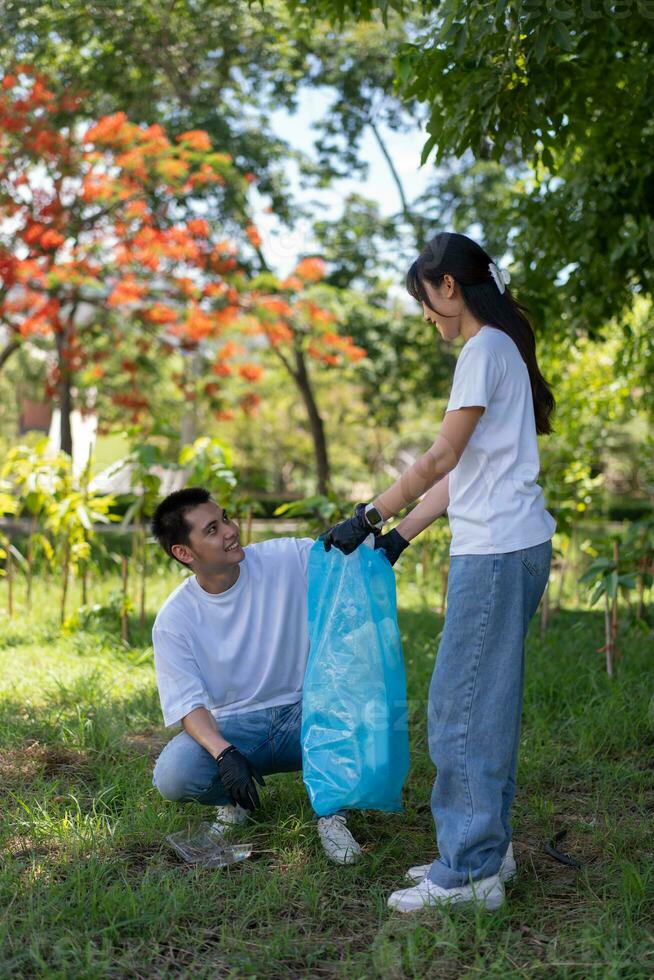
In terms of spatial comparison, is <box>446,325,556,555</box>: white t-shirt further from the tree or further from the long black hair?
the tree

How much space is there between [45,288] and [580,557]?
17.1 ft

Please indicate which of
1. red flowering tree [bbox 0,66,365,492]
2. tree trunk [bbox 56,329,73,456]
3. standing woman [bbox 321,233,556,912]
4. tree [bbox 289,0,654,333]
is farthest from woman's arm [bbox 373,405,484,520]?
tree trunk [bbox 56,329,73,456]

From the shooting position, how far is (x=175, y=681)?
2787 mm

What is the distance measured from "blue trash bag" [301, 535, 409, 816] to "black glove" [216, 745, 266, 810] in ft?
0.47

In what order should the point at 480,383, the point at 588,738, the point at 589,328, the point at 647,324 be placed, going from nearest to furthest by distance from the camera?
the point at 480,383 < the point at 588,738 < the point at 589,328 < the point at 647,324

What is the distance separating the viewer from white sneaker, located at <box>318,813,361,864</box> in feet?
8.61

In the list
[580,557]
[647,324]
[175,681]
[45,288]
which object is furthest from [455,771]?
[45,288]

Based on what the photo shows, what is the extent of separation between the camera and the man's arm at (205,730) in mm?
2684

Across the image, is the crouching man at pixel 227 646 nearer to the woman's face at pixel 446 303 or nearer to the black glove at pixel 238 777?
the black glove at pixel 238 777

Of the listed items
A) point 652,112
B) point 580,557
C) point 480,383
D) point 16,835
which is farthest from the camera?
point 580,557

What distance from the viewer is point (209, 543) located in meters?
2.88

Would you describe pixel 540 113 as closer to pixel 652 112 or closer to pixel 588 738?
pixel 652 112

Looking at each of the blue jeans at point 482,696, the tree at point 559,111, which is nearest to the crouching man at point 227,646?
the blue jeans at point 482,696

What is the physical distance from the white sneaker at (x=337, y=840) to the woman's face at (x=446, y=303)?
129cm
